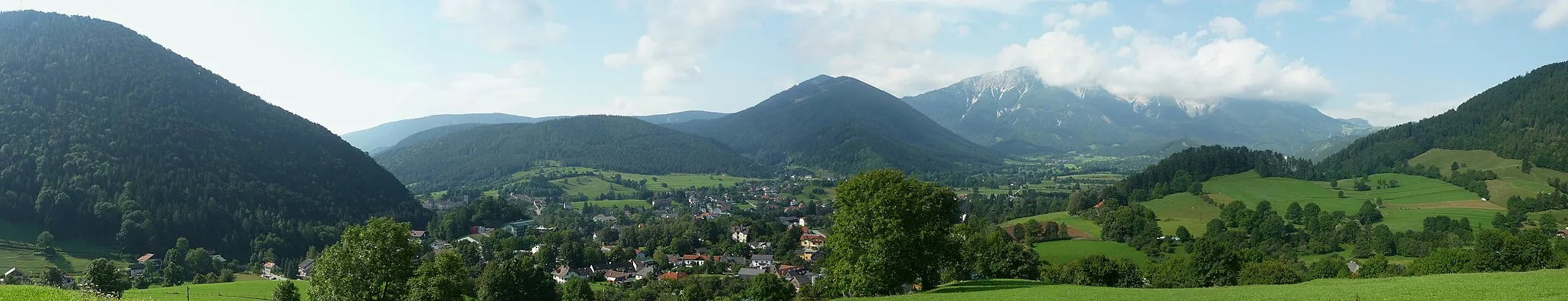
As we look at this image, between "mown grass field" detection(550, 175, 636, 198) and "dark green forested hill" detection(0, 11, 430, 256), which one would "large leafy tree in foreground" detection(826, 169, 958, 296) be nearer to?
"dark green forested hill" detection(0, 11, 430, 256)

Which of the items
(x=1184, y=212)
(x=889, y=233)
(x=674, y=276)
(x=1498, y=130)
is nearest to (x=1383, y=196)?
(x=1184, y=212)

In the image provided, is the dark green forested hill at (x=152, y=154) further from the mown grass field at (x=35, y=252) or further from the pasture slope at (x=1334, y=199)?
the pasture slope at (x=1334, y=199)

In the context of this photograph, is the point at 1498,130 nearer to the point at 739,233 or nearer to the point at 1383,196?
the point at 1383,196

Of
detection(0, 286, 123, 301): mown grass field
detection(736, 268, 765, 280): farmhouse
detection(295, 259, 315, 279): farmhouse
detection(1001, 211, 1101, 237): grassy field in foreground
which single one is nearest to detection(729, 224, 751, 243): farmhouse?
detection(736, 268, 765, 280): farmhouse

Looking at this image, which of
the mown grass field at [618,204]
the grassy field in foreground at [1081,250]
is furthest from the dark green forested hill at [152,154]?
the grassy field in foreground at [1081,250]

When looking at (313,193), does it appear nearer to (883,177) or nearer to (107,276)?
(107,276)
